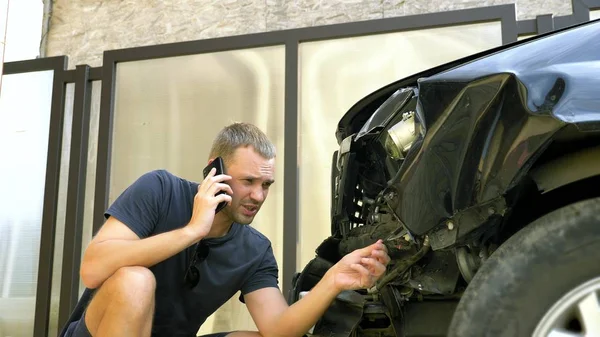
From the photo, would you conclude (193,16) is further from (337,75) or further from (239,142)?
(239,142)

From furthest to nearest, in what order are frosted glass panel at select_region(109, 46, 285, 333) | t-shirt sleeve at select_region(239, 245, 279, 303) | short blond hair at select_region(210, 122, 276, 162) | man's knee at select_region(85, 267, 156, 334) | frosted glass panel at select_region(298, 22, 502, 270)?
frosted glass panel at select_region(109, 46, 285, 333) → frosted glass panel at select_region(298, 22, 502, 270) → t-shirt sleeve at select_region(239, 245, 279, 303) → short blond hair at select_region(210, 122, 276, 162) → man's knee at select_region(85, 267, 156, 334)

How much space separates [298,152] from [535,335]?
3614mm

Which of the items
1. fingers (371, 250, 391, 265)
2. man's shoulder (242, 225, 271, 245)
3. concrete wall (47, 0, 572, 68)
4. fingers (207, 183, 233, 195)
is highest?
concrete wall (47, 0, 572, 68)

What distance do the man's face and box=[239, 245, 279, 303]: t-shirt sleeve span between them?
32 cm

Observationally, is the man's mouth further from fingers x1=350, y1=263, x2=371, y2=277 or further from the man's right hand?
fingers x1=350, y1=263, x2=371, y2=277

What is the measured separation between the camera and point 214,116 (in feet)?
16.9

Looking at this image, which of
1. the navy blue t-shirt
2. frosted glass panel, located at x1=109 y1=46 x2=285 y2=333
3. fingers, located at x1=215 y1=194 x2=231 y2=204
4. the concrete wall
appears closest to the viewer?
fingers, located at x1=215 y1=194 x2=231 y2=204

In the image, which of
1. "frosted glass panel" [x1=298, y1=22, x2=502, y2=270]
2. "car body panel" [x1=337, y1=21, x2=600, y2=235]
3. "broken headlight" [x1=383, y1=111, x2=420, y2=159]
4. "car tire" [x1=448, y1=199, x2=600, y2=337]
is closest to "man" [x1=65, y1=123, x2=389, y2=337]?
"broken headlight" [x1=383, y1=111, x2=420, y2=159]

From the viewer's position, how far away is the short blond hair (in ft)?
8.29

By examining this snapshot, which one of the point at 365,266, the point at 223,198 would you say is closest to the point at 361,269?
the point at 365,266

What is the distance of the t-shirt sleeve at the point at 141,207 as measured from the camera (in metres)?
2.33

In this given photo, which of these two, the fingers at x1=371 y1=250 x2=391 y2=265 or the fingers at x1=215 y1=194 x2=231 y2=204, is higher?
the fingers at x1=215 y1=194 x2=231 y2=204

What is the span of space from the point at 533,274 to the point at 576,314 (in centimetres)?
12

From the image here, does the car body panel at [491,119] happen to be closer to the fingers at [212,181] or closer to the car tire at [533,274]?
the car tire at [533,274]
